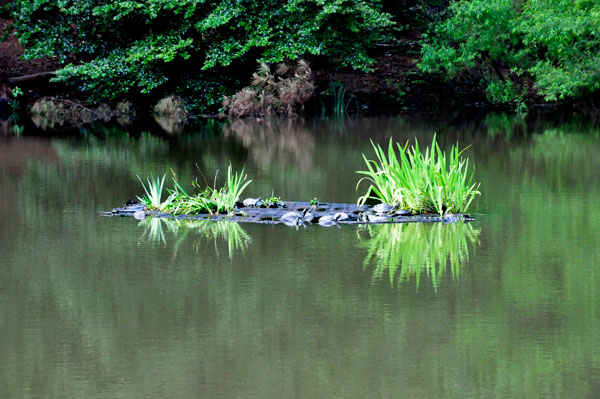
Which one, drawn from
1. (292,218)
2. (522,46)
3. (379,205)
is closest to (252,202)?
(292,218)

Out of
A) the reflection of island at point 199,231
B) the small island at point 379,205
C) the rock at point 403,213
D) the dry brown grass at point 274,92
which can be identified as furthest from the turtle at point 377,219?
the dry brown grass at point 274,92

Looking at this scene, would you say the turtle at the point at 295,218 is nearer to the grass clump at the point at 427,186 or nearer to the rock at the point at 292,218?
the rock at the point at 292,218

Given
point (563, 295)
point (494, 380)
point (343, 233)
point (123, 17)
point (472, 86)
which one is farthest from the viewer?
point (472, 86)

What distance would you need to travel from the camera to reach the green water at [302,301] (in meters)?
5.16

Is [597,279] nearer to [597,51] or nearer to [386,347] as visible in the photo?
[386,347]

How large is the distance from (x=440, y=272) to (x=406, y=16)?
2583 centimetres

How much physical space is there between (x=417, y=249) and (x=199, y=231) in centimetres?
227

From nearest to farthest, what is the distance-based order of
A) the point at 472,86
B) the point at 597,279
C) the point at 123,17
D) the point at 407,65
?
the point at 597,279
the point at 123,17
the point at 472,86
the point at 407,65

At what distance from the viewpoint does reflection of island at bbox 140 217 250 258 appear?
913 centimetres

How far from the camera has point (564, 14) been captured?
23656 mm

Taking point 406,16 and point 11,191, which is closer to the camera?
point 11,191

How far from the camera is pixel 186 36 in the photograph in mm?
27500

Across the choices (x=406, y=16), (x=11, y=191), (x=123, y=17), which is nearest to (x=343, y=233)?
(x=11, y=191)

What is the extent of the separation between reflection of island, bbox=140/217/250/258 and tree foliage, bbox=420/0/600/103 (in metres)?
14.4
